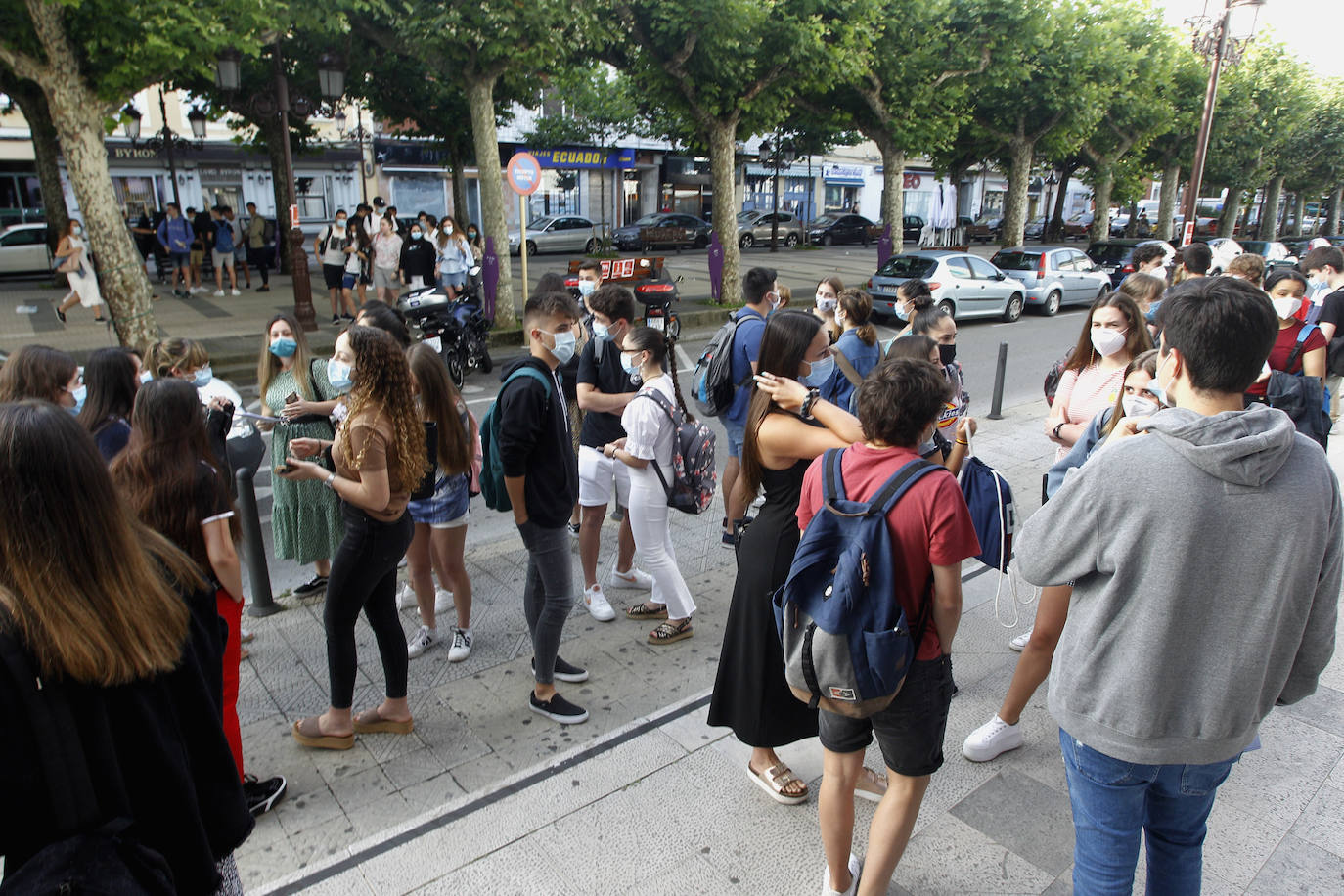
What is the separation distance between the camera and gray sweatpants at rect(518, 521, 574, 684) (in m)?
3.67

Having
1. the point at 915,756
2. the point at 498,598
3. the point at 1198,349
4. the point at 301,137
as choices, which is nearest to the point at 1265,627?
the point at 1198,349

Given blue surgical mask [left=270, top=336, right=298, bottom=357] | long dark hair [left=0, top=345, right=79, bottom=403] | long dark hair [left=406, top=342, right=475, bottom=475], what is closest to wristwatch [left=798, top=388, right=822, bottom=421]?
long dark hair [left=406, top=342, right=475, bottom=475]

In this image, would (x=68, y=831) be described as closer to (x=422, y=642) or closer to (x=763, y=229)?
(x=422, y=642)

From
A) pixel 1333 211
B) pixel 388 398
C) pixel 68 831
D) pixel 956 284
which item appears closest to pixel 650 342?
pixel 388 398

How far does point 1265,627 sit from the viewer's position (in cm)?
189

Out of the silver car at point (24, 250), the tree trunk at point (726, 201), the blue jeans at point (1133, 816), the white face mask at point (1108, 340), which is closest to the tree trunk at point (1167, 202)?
the tree trunk at point (726, 201)

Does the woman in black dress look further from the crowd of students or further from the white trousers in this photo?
the white trousers

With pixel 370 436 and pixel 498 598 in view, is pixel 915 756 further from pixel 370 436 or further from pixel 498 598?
pixel 498 598

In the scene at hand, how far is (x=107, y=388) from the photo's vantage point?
11.4 feet

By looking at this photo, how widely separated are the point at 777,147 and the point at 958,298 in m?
17.1

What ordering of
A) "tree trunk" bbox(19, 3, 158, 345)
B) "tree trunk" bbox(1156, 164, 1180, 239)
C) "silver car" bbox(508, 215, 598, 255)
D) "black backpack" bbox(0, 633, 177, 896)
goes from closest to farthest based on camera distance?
1. "black backpack" bbox(0, 633, 177, 896)
2. "tree trunk" bbox(19, 3, 158, 345)
3. "silver car" bbox(508, 215, 598, 255)
4. "tree trunk" bbox(1156, 164, 1180, 239)

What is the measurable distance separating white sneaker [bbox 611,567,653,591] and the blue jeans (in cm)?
309

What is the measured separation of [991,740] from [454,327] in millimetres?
9232

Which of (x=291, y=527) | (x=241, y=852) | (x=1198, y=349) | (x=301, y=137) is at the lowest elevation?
(x=241, y=852)
